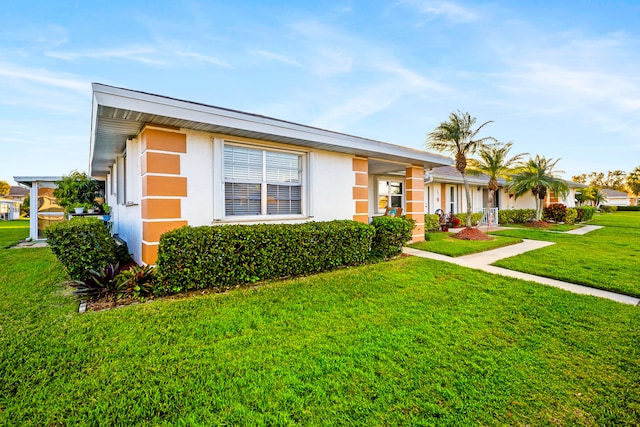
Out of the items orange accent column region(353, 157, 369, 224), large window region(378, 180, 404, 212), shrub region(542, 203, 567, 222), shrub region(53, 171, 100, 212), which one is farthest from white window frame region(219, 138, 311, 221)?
shrub region(542, 203, 567, 222)

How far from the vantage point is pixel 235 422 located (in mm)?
1943

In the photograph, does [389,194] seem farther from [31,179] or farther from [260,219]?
[31,179]

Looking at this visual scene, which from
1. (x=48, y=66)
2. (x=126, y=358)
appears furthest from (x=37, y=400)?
(x=48, y=66)

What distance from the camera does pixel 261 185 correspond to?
618 centimetres

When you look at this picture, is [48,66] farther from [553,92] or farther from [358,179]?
[553,92]

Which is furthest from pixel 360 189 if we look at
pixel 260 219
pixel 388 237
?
pixel 260 219

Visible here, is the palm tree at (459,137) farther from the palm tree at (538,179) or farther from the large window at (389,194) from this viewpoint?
the palm tree at (538,179)

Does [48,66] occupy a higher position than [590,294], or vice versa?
[48,66]

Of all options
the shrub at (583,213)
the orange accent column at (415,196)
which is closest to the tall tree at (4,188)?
the orange accent column at (415,196)

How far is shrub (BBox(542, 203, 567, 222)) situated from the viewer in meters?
19.1

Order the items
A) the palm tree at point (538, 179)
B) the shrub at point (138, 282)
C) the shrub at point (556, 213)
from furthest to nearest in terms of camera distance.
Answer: the shrub at point (556, 213) → the palm tree at point (538, 179) → the shrub at point (138, 282)

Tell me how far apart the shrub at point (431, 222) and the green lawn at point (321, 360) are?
9.41m

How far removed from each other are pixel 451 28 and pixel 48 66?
1341 centimetres

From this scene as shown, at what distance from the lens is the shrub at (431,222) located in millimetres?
13950
